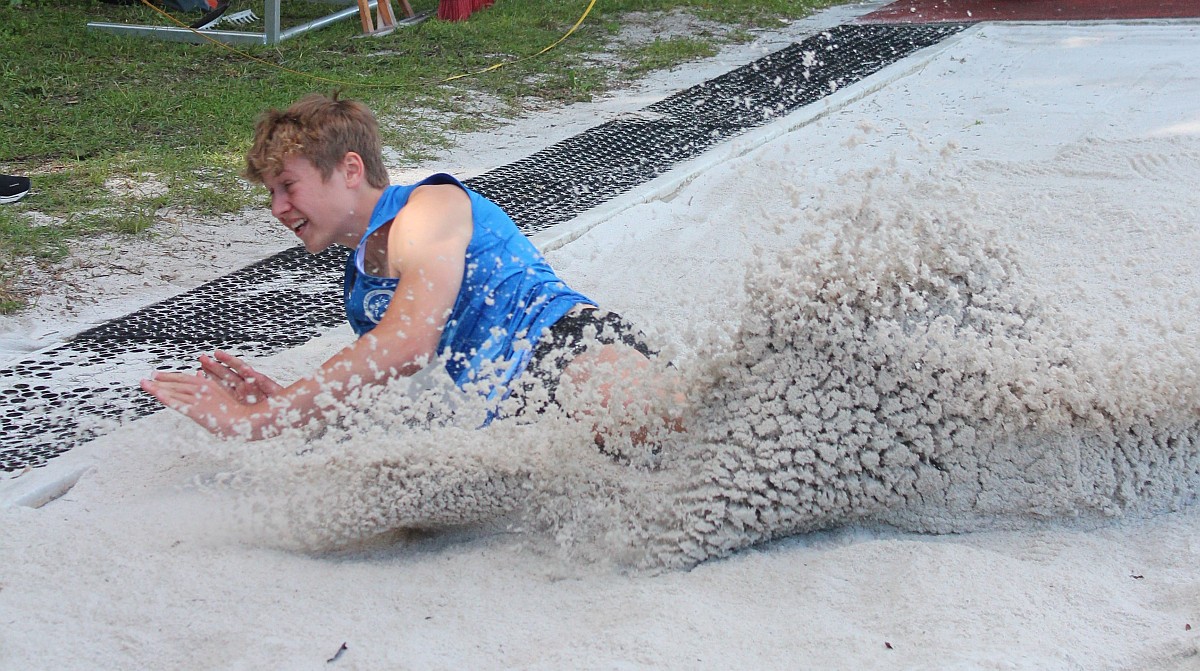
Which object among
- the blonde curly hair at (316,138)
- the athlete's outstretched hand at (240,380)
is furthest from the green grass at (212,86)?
the blonde curly hair at (316,138)

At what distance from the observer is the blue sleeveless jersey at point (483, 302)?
2080 mm

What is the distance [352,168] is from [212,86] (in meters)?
3.37

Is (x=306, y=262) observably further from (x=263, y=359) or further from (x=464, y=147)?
(x=464, y=147)

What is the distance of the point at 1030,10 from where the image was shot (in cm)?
645

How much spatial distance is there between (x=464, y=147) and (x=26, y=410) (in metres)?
2.21

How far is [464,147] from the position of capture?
423cm

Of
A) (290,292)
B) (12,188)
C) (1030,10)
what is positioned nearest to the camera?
(290,292)

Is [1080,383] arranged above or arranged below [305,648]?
above

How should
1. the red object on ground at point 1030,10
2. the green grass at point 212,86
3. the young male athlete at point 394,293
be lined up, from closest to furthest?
the young male athlete at point 394,293 < the green grass at point 212,86 < the red object on ground at point 1030,10

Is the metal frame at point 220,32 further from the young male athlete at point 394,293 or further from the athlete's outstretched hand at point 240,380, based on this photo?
the athlete's outstretched hand at point 240,380

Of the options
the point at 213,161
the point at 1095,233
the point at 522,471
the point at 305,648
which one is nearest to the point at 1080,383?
the point at 522,471

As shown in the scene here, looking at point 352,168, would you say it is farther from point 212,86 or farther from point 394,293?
point 212,86

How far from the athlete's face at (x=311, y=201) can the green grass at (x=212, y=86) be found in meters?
1.06

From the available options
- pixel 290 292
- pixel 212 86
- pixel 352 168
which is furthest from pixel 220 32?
→ pixel 352 168
